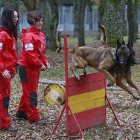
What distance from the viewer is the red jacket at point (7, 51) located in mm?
6770

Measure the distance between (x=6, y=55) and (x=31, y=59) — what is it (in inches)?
18.1

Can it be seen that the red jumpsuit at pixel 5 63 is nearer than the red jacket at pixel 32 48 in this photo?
Yes

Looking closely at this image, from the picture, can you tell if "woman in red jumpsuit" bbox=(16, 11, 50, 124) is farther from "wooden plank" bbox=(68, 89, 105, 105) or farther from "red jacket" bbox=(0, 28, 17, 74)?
"wooden plank" bbox=(68, 89, 105, 105)

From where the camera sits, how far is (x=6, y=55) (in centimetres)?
686

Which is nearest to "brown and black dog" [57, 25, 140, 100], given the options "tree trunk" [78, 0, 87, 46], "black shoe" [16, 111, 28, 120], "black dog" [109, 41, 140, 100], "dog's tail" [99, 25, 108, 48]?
"black dog" [109, 41, 140, 100]

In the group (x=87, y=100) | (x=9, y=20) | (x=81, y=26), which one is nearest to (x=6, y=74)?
(x=9, y=20)

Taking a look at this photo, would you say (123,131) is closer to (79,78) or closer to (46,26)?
(79,78)

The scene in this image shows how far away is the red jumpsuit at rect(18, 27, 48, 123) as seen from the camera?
A: 22.9 ft

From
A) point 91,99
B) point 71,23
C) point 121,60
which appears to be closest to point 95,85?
point 91,99

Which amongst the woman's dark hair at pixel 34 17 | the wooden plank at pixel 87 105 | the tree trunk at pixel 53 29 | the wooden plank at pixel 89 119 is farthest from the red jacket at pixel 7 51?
the tree trunk at pixel 53 29

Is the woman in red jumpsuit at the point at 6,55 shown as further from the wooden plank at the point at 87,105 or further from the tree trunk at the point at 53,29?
the tree trunk at the point at 53,29

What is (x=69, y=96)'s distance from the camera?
22.0ft

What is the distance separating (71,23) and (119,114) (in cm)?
6261

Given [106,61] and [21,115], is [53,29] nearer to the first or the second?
[106,61]
